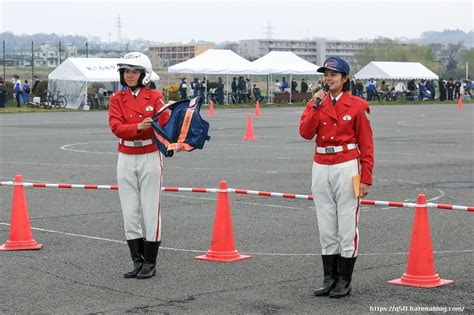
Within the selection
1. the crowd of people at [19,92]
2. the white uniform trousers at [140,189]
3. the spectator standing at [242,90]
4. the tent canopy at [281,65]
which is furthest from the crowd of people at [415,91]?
the white uniform trousers at [140,189]

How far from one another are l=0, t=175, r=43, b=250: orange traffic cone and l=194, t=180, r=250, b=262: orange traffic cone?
2.01 metres

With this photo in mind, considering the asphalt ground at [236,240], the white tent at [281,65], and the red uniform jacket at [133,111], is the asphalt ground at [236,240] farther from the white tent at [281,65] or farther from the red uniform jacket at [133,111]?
the white tent at [281,65]

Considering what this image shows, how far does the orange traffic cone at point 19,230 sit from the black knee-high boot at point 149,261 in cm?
202

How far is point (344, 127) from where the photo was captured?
332 inches

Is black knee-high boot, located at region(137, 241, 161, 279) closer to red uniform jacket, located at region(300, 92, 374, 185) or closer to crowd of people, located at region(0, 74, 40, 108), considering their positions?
red uniform jacket, located at region(300, 92, 374, 185)

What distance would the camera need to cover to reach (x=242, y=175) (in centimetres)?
1880

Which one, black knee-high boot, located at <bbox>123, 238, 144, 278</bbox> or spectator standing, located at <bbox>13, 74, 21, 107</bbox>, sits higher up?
spectator standing, located at <bbox>13, 74, 21, 107</bbox>

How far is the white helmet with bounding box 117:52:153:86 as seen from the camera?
9438mm

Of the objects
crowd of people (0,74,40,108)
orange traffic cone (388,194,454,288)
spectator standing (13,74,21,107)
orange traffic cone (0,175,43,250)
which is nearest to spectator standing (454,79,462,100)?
crowd of people (0,74,40,108)

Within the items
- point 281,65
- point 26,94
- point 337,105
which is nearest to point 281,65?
point 281,65

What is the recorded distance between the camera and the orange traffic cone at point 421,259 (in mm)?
8938

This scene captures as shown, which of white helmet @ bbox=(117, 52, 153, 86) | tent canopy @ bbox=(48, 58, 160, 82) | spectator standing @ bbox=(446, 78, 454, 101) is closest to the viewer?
white helmet @ bbox=(117, 52, 153, 86)

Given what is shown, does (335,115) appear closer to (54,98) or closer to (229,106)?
(54,98)

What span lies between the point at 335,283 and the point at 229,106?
1950 inches
